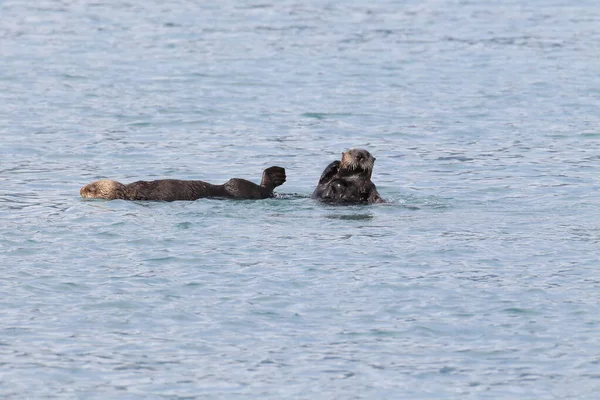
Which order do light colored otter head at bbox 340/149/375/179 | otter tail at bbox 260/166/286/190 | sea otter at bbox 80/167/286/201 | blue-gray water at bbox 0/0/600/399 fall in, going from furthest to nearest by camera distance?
otter tail at bbox 260/166/286/190
light colored otter head at bbox 340/149/375/179
sea otter at bbox 80/167/286/201
blue-gray water at bbox 0/0/600/399

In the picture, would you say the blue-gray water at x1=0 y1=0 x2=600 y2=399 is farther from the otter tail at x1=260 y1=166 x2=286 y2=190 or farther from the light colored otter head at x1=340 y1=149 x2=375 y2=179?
the light colored otter head at x1=340 y1=149 x2=375 y2=179

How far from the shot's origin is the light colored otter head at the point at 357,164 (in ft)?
35.8

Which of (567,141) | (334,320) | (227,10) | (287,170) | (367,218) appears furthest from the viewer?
(227,10)

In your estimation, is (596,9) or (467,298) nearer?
(467,298)

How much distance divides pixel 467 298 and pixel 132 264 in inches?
98.1

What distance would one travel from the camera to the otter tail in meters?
11.0

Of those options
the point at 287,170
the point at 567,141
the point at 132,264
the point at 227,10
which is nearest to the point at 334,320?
the point at 132,264

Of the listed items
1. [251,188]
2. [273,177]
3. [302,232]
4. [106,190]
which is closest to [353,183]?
[273,177]

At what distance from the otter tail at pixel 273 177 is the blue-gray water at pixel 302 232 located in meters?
0.24

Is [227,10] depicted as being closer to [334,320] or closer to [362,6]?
[362,6]

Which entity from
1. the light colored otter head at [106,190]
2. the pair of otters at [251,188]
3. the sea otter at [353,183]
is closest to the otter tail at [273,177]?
the pair of otters at [251,188]

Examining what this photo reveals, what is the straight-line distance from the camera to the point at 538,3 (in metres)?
28.4

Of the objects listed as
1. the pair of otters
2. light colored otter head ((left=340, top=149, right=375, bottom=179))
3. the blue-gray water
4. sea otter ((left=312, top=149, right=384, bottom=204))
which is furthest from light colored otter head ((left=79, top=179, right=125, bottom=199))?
light colored otter head ((left=340, top=149, right=375, bottom=179))

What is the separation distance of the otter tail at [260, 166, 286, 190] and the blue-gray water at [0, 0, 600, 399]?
24 cm
